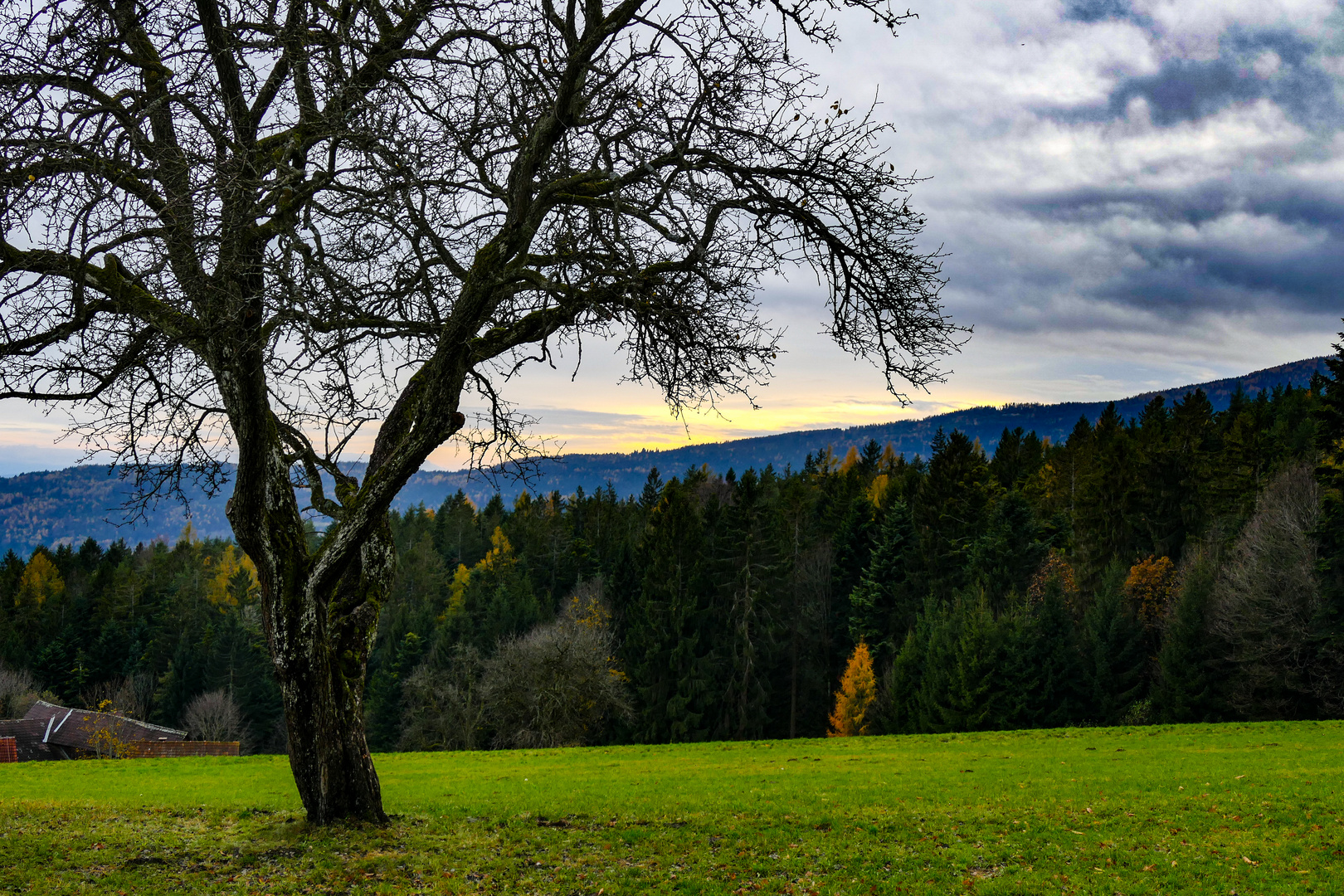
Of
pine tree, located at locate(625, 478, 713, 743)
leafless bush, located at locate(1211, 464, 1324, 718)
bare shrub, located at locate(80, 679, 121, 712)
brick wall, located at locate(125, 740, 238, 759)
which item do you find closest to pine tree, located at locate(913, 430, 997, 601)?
pine tree, located at locate(625, 478, 713, 743)

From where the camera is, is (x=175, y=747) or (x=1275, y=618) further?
(x=175, y=747)

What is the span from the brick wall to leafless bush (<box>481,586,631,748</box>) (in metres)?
12.8

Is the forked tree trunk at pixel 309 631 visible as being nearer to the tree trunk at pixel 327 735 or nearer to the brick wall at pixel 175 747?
the tree trunk at pixel 327 735

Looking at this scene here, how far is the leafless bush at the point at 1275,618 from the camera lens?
31922mm

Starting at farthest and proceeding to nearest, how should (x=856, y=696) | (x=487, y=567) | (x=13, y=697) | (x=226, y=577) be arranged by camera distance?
1. (x=226, y=577)
2. (x=487, y=567)
3. (x=13, y=697)
4. (x=856, y=696)

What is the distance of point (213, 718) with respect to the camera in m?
52.0

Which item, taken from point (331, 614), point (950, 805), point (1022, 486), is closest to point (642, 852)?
point (331, 614)

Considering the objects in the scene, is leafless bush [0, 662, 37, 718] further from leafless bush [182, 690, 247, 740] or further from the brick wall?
the brick wall

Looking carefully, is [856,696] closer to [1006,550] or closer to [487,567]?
[1006,550]

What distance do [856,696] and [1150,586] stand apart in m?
16.1

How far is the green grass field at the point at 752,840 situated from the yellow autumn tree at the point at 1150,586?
28.9m

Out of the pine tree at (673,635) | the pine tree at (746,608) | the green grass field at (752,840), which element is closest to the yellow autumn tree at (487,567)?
the pine tree at (673,635)

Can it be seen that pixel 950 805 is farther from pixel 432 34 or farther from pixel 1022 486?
pixel 1022 486

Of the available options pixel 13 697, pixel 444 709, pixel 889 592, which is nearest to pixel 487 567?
pixel 444 709
